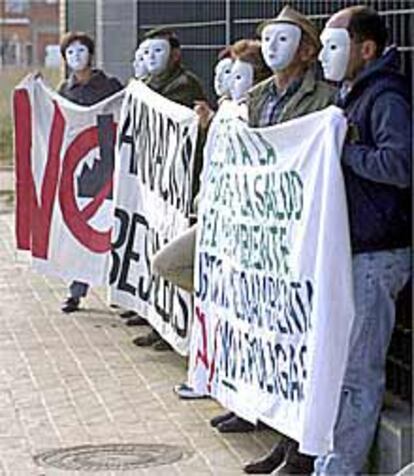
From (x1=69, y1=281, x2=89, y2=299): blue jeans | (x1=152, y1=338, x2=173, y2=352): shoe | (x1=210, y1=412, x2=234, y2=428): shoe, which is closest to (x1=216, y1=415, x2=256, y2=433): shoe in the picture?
(x1=210, y1=412, x2=234, y2=428): shoe

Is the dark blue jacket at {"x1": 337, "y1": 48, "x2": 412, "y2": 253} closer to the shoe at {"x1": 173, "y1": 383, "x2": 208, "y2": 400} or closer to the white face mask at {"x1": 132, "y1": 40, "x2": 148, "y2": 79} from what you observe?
the shoe at {"x1": 173, "y1": 383, "x2": 208, "y2": 400}

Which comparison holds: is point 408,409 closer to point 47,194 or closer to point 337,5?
point 337,5

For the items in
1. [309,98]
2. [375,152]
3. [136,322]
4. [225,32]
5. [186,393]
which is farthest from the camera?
[136,322]

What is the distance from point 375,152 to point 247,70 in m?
1.98

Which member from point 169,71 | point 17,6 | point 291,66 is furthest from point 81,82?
point 17,6

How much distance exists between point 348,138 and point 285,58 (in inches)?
33.8

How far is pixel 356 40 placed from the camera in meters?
7.31

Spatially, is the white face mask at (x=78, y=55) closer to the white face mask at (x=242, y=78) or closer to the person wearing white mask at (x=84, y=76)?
the person wearing white mask at (x=84, y=76)

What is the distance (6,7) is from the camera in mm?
60938

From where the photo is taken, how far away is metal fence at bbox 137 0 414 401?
7.78 meters

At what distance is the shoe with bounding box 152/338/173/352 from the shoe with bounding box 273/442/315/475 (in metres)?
3.43

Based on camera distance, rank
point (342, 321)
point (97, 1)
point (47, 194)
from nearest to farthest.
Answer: point (342, 321) < point (47, 194) < point (97, 1)

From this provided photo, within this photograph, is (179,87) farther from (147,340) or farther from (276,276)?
(276,276)

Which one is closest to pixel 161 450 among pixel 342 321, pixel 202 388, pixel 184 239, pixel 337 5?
pixel 202 388
